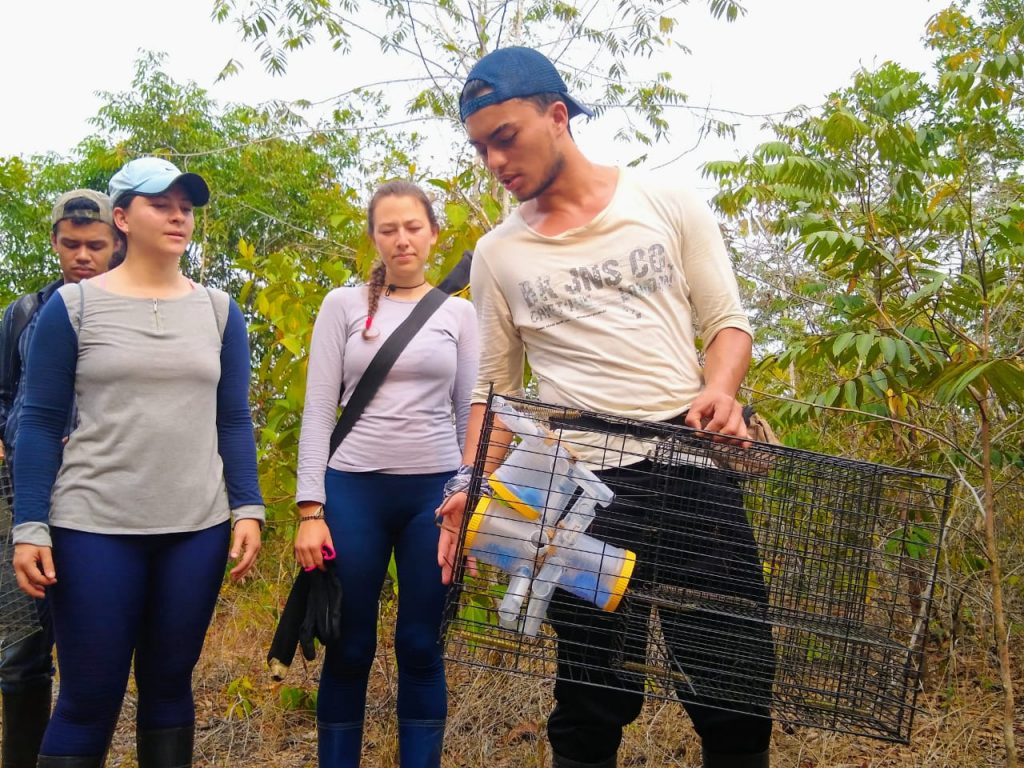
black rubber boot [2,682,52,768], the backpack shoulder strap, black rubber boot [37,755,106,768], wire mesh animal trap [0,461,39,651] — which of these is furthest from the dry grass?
the backpack shoulder strap

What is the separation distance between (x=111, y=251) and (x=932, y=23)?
649 cm

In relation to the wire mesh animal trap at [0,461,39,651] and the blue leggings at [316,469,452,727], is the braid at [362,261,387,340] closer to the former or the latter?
the blue leggings at [316,469,452,727]

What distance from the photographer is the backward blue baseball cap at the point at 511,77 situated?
1.81m

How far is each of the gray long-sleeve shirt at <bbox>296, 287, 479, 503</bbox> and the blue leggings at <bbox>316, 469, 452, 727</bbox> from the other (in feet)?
0.16

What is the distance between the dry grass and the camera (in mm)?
3078

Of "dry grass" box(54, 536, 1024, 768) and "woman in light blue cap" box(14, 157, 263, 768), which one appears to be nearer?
"woman in light blue cap" box(14, 157, 263, 768)

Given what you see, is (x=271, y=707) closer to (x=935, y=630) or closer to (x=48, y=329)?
(x=48, y=329)

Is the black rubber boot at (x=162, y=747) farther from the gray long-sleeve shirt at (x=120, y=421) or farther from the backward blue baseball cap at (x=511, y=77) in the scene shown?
the backward blue baseball cap at (x=511, y=77)

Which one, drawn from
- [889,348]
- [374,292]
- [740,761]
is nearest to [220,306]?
[374,292]

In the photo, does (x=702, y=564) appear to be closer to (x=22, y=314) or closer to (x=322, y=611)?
(x=322, y=611)

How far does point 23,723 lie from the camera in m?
2.61

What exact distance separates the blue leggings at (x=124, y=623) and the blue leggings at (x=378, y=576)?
369mm

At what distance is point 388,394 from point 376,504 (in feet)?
0.98

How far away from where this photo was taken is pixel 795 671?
1.46 metres
